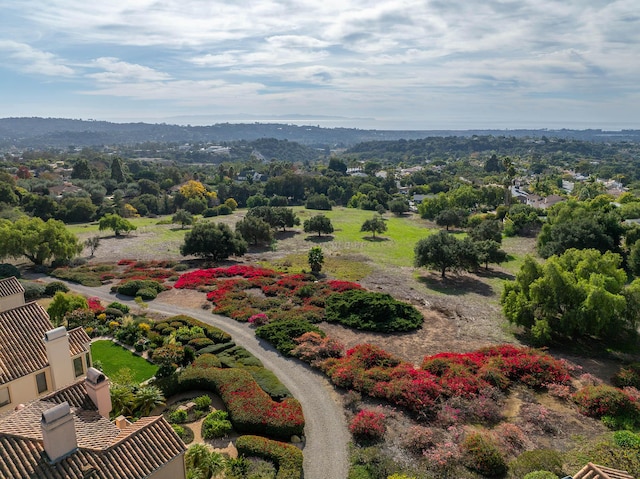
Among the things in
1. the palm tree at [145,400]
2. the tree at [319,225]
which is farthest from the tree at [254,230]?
the palm tree at [145,400]

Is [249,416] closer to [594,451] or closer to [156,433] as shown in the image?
[156,433]

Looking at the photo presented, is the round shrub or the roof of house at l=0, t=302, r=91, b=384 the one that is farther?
the roof of house at l=0, t=302, r=91, b=384

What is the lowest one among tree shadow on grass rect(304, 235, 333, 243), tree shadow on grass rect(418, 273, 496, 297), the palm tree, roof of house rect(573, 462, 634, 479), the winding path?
tree shadow on grass rect(418, 273, 496, 297)

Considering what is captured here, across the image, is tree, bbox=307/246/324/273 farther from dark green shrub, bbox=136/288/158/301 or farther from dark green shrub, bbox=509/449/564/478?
dark green shrub, bbox=509/449/564/478

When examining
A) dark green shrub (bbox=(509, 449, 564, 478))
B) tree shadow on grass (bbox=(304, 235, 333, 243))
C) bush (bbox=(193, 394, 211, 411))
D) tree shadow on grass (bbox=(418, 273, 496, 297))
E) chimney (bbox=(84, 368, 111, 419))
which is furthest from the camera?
tree shadow on grass (bbox=(304, 235, 333, 243))

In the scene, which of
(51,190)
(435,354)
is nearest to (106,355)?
(435,354)

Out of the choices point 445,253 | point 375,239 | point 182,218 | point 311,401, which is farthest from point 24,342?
point 182,218

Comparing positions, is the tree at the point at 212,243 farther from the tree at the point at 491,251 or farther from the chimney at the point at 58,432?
the chimney at the point at 58,432

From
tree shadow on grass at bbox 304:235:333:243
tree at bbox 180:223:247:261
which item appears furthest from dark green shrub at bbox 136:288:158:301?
tree shadow on grass at bbox 304:235:333:243

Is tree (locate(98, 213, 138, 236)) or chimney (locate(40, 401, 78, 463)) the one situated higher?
chimney (locate(40, 401, 78, 463))
